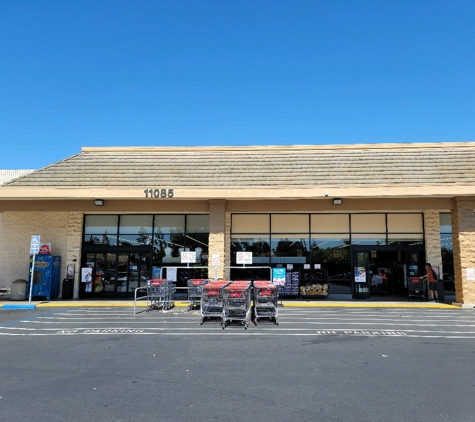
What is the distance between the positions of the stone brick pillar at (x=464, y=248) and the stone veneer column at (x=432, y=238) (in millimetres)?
2376

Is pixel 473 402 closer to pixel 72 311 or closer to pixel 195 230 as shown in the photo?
pixel 72 311

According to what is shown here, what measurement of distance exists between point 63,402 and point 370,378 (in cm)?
452

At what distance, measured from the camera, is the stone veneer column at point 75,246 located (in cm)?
2047

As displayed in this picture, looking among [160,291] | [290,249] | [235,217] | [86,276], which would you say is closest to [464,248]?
[290,249]

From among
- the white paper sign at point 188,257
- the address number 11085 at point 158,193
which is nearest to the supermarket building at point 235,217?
the address number 11085 at point 158,193

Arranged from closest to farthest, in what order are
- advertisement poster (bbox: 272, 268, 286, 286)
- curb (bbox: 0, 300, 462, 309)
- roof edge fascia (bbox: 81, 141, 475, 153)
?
1. curb (bbox: 0, 300, 462, 309)
2. advertisement poster (bbox: 272, 268, 286, 286)
3. roof edge fascia (bbox: 81, 141, 475, 153)

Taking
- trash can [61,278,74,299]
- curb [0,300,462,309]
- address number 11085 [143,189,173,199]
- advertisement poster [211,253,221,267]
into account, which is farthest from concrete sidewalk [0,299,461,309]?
address number 11085 [143,189,173,199]

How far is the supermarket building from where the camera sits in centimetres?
1839

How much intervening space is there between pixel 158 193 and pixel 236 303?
7.15 m

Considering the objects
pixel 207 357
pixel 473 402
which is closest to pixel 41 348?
pixel 207 357

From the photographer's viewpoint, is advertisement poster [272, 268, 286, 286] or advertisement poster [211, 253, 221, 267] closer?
advertisement poster [211, 253, 221, 267]

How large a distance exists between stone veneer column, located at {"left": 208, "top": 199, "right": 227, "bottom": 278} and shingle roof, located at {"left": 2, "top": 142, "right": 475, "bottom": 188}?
92cm

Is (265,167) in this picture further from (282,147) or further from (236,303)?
(236,303)

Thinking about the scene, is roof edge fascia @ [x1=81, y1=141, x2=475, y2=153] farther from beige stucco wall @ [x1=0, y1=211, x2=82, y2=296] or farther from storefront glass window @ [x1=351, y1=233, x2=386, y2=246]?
storefront glass window @ [x1=351, y1=233, x2=386, y2=246]
